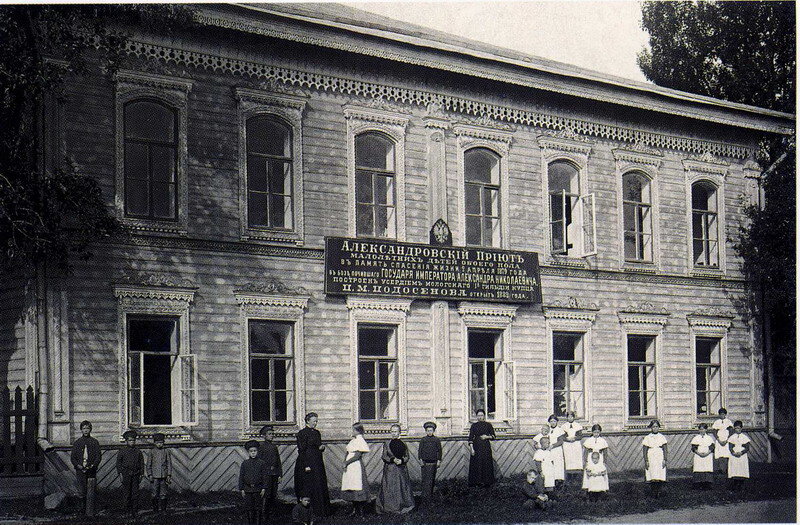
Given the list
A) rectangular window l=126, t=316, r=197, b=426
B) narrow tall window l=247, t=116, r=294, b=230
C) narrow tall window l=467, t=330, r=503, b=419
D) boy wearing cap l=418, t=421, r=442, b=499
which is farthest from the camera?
narrow tall window l=467, t=330, r=503, b=419

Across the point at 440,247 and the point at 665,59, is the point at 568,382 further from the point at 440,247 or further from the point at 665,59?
the point at 665,59

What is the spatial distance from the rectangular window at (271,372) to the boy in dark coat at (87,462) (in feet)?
11.6

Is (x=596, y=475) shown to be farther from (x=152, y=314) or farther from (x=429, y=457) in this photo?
(x=152, y=314)

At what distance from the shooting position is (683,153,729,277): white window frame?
24594 millimetres

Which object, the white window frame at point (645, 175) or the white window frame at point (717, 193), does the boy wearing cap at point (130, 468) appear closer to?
the white window frame at point (645, 175)

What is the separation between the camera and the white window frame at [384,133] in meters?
19.9

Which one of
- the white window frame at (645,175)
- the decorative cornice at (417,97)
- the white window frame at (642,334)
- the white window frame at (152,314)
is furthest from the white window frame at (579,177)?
the white window frame at (152,314)

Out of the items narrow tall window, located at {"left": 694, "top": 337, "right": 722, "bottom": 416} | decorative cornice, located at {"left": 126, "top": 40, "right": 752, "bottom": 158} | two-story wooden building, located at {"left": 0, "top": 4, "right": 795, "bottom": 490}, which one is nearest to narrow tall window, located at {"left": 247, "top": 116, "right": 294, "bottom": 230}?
two-story wooden building, located at {"left": 0, "top": 4, "right": 795, "bottom": 490}

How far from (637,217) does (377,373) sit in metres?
7.93

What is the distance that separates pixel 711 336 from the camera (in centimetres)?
2478

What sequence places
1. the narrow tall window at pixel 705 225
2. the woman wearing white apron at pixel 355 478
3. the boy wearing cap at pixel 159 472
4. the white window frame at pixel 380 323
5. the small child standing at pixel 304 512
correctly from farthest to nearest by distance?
the narrow tall window at pixel 705 225 < the white window frame at pixel 380 323 < the woman wearing white apron at pixel 355 478 < the boy wearing cap at pixel 159 472 < the small child standing at pixel 304 512

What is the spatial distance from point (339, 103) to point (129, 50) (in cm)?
419

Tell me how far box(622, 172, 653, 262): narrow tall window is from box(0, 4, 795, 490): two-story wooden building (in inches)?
2.2

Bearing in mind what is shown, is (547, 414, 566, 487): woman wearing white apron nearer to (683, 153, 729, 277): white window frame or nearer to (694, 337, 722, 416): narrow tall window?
(694, 337, 722, 416): narrow tall window
